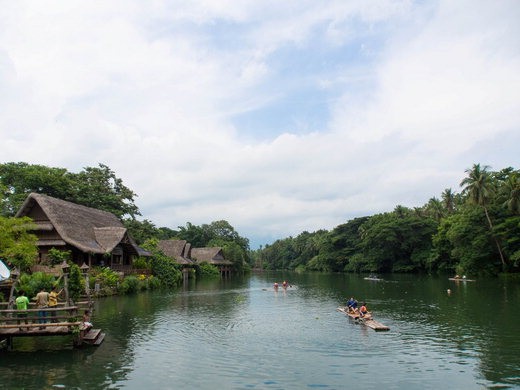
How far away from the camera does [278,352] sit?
18.5 m

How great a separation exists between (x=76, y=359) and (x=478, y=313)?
23.3m

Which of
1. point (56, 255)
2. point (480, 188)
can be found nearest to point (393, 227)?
point (480, 188)

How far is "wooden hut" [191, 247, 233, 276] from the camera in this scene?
282ft

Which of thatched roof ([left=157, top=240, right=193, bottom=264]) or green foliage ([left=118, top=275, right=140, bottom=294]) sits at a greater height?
thatched roof ([left=157, top=240, right=193, bottom=264])

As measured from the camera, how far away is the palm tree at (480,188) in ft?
200

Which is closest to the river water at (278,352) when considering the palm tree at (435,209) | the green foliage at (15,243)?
the green foliage at (15,243)

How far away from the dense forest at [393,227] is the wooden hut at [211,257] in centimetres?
537

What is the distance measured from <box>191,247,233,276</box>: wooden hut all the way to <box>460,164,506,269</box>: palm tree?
4568cm

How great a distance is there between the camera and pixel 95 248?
3997 cm

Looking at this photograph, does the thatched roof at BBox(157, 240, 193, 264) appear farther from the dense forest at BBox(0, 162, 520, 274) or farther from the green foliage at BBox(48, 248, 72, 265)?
the green foliage at BBox(48, 248, 72, 265)

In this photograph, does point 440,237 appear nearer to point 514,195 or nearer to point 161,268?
point 514,195

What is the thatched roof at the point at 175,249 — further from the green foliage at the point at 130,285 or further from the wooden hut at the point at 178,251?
the green foliage at the point at 130,285

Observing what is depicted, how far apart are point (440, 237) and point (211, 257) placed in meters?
40.7

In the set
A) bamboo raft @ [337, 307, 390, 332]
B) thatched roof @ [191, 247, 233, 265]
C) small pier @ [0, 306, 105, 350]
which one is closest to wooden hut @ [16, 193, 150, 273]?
small pier @ [0, 306, 105, 350]
